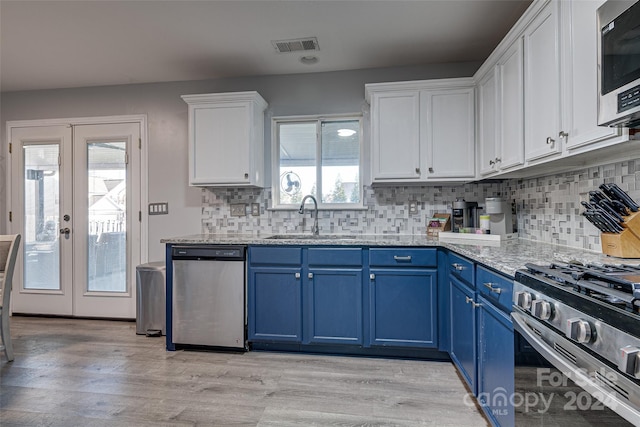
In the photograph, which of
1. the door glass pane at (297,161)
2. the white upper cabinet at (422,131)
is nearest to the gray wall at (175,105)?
the door glass pane at (297,161)

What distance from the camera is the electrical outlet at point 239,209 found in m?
3.46

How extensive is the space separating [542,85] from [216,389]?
263cm

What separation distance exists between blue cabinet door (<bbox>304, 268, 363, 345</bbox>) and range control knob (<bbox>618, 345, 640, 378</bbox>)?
6.29 feet

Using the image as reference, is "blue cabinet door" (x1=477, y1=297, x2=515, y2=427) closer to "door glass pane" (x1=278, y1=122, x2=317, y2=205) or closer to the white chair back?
"door glass pane" (x1=278, y1=122, x2=317, y2=205)

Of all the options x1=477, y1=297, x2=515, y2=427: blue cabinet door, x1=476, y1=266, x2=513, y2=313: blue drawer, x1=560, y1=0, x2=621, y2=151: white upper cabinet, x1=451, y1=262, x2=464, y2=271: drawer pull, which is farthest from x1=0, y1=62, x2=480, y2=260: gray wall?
x1=477, y1=297, x2=515, y2=427: blue cabinet door

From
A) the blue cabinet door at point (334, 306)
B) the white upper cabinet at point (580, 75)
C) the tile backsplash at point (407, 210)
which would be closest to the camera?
the white upper cabinet at point (580, 75)

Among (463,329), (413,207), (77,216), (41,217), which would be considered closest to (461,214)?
(413,207)

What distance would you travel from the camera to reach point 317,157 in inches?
133

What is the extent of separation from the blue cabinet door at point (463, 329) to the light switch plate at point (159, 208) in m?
2.90

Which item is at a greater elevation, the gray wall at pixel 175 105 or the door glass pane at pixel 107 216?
the gray wall at pixel 175 105

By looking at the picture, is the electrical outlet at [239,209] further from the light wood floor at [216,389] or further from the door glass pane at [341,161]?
the light wood floor at [216,389]

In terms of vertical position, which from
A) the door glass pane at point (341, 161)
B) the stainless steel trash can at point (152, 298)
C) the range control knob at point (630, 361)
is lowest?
the stainless steel trash can at point (152, 298)

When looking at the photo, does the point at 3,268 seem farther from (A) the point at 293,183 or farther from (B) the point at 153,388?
(A) the point at 293,183

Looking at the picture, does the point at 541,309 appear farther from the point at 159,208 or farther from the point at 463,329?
the point at 159,208
